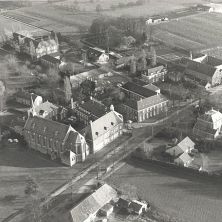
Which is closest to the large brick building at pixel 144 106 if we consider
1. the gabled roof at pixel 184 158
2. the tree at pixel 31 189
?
the gabled roof at pixel 184 158

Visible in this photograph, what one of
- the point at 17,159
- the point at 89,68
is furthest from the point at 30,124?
the point at 89,68

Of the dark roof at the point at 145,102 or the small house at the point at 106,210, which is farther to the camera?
the dark roof at the point at 145,102

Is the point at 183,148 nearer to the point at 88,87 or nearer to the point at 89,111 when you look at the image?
the point at 89,111

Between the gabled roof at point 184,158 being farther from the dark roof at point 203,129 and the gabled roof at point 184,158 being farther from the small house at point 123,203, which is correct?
the small house at point 123,203

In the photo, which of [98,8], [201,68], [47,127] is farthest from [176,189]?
[98,8]

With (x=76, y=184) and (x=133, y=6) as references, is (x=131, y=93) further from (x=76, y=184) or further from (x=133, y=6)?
(x=133, y=6)

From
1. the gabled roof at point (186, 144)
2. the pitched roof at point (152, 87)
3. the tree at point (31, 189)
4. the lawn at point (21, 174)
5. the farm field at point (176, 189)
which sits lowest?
the farm field at point (176, 189)
